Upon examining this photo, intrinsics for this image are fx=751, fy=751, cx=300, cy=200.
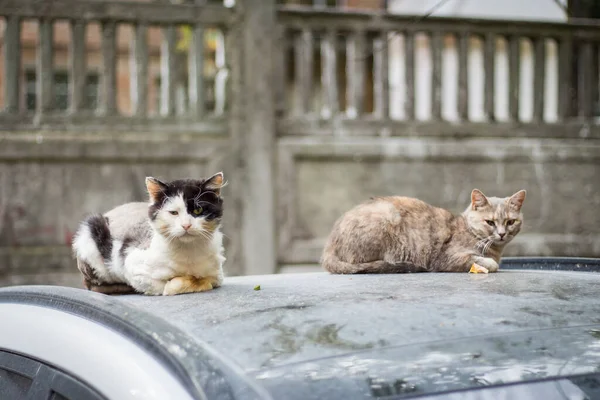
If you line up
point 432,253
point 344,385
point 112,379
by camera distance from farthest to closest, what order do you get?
1. point 432,253
2. point 112,379
3. point 344,385

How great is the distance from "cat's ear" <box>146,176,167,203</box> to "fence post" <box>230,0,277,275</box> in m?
4.83

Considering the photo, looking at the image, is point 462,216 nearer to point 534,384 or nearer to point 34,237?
point 534,384

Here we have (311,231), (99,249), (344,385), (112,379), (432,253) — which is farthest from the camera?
(311,231)

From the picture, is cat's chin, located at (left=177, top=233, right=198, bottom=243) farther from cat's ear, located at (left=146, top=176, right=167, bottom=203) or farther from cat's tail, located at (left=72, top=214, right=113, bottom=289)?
cat's tail, located at (left=72, top=214, right=113, bottom=289)

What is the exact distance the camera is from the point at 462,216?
4785 millimetres

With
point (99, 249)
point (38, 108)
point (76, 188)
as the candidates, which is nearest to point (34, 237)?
point (76, 188)

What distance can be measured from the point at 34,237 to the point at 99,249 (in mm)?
4836

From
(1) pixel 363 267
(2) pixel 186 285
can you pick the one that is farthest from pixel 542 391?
(1) pixel 363 267

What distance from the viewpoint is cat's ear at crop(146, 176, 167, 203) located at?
321 centimetres

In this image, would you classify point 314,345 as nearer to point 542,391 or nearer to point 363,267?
point 542,391

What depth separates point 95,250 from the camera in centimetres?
333

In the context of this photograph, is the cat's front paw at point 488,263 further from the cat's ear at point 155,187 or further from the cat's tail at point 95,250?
the cat's tail at point 95,250

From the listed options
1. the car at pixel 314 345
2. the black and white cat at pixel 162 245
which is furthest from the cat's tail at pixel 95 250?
the car at pixel 314 345

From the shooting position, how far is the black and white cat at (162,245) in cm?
308
